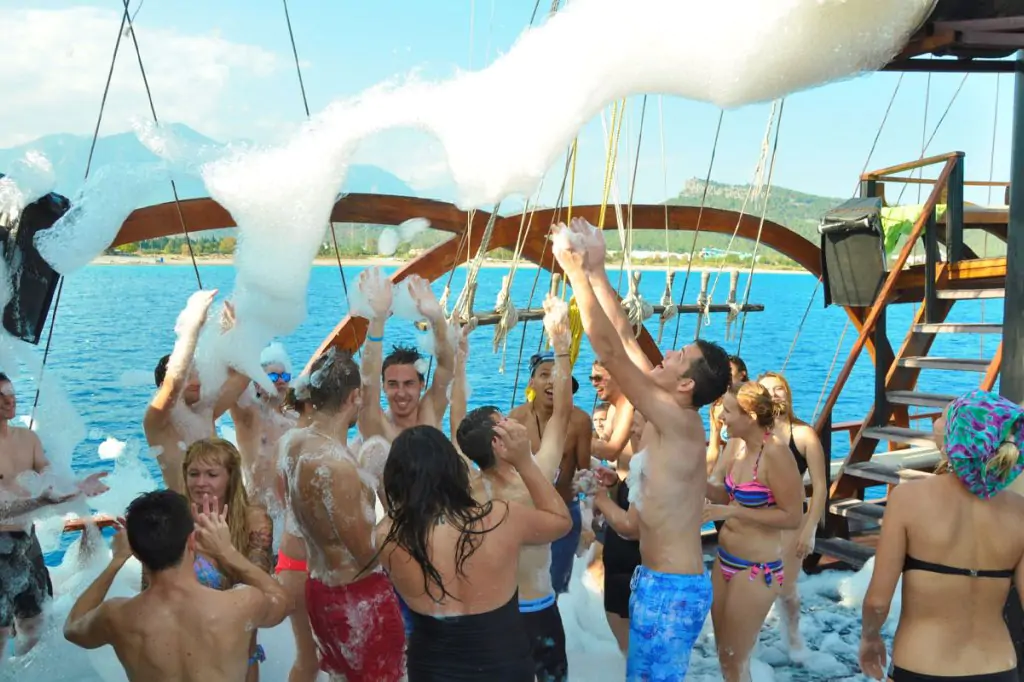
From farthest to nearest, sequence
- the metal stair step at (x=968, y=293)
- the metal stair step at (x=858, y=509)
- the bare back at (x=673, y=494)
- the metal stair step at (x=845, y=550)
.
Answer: the metal stair step at (x=968, y=293)
the metal stair step at (x=858, y=509)
the metal stair step at (x=845, y=550)
the bare back at (x=673, y=494)

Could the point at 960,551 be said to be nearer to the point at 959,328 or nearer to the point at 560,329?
Result: the point at 560,329

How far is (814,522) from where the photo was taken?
461 cm

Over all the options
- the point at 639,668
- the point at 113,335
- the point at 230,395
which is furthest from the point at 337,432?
the point at 113,335

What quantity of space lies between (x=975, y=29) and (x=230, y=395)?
132 inches

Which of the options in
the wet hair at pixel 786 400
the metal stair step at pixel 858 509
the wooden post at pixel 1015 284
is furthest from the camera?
the metal stair step at pixel 858 509

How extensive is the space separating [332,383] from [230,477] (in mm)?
481

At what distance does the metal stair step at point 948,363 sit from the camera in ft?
18.1

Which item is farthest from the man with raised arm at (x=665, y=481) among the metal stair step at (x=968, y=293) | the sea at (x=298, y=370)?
the metal stair step at (x=968, y=293)

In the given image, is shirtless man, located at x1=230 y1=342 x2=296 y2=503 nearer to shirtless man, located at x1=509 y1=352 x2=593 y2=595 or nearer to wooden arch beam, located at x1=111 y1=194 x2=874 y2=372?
wooden arch beam, located at x1=111 y1=194 x2=874 y2=372

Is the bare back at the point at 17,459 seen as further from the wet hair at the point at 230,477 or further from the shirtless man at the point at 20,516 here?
the wet hair at the point at 230,477

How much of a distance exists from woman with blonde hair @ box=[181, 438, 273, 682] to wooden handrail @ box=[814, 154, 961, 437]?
4009 millimetres

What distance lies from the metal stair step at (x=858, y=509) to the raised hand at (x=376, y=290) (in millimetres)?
3577

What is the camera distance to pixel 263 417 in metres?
4.51

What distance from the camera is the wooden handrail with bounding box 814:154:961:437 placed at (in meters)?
5.98
